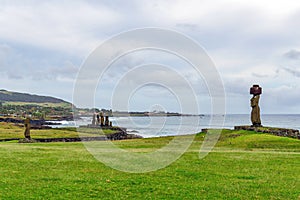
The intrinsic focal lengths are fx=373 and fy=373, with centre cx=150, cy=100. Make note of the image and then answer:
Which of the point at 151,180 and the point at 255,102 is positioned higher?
the point at 255,102

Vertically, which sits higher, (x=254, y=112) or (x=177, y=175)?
(x=254, y=112)

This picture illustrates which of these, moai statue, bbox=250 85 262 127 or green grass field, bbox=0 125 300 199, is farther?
moai statue, bbox=250 85 262 127

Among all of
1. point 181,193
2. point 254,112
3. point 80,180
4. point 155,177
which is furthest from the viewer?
point 254,112

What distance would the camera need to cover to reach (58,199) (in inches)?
614

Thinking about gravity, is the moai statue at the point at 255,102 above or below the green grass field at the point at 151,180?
above

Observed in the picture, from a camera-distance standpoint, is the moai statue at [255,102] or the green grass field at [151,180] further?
the moai statue at [255,102]

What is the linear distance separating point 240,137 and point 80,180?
38.6 metres

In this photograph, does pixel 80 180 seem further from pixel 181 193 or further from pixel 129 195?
pixel 181 193

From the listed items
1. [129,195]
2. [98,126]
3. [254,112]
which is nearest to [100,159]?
[129,195]

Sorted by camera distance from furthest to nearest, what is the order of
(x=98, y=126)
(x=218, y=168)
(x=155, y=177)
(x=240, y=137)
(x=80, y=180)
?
(x=98, y=126) < (x=240, y=137) < (x=218, y=168) < (x=155, y=177) < (x=80, y=180)

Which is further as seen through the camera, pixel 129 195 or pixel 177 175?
pixel 177 175

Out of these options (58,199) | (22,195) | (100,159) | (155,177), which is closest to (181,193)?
(155,177)

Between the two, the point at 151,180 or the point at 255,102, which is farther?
the point at 255,102

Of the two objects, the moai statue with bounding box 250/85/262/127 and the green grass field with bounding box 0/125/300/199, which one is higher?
the moai statue with bounding box 250/85/262/127
